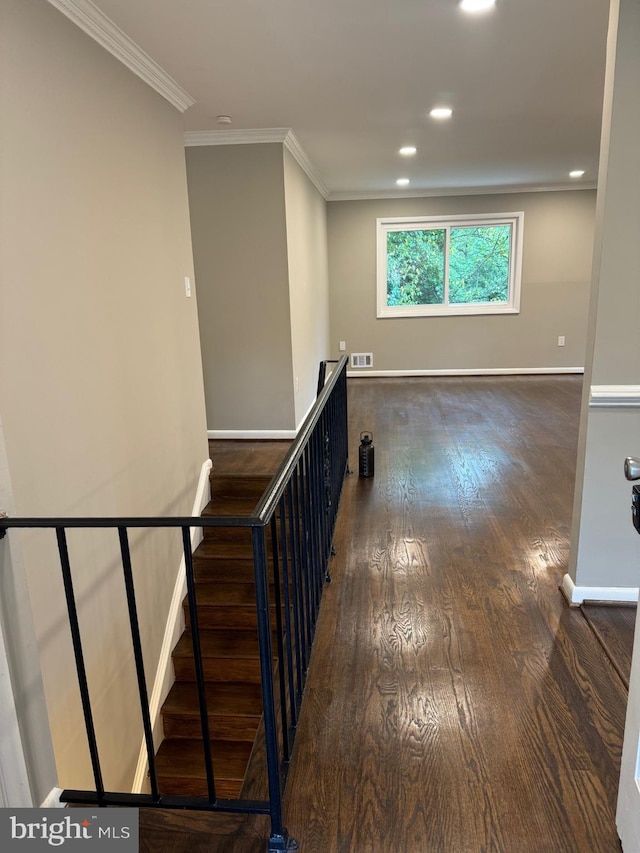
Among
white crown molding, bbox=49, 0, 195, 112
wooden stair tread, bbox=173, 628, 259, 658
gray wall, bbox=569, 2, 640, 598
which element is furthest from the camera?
wooden stair tread, bbox=173, 628, 259, 658

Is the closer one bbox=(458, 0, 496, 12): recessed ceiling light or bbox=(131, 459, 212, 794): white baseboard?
bbox=(458, 0, 496, 12): recessed ceiling light

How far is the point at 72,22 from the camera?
83.0 inches

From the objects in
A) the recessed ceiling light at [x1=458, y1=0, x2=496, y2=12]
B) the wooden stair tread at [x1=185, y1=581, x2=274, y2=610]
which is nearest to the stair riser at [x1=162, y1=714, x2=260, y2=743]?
the wooden stair tread at [x1=185, y1=581, x2=274, y2=610]

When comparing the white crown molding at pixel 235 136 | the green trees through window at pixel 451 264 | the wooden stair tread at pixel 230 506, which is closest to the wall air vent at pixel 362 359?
the green trees through window at pixel 451 264

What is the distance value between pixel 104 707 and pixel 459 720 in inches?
59.6

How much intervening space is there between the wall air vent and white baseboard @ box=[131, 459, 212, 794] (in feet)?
16.7

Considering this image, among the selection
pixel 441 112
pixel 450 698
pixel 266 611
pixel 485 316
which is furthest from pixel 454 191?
pixel 266 611

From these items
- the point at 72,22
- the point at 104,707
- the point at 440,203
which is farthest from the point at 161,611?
the point at 440,203

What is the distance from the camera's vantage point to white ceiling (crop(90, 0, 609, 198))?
2.38 m

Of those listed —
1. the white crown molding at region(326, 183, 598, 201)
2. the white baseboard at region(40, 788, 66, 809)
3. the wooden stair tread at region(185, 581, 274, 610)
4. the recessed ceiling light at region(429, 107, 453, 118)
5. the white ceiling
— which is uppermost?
the white crown molding at region(326, 183, 598, 201)

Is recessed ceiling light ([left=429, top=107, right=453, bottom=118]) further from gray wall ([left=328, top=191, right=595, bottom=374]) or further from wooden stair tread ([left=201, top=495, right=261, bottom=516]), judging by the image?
gray wall ([left=328, top=191, right=595, bottom=374])

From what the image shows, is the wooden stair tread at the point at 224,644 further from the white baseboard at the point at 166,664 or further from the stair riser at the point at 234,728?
the stair riser at the point at 234,728

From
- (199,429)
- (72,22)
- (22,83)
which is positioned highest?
(72,22)

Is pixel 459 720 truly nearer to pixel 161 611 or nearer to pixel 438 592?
pixel 438 592
